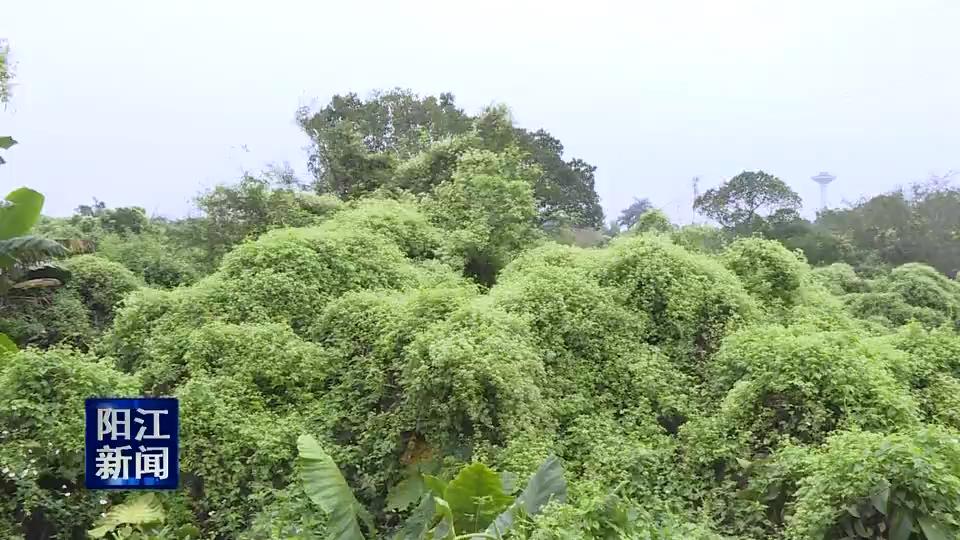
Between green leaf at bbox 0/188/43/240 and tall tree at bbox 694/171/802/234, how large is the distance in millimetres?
17807

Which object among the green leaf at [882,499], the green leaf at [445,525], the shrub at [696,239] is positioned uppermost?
the shrub at [696,239]

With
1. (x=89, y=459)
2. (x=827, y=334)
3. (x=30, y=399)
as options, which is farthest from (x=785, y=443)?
(x=30, y=399)

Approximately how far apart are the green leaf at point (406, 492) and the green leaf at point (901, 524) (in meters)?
2.93

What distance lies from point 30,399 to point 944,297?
1333 centimetres

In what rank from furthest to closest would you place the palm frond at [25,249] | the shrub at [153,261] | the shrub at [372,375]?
the shrub at [153,261] → the palm frond at [25,249] → the shrub at [372,375]

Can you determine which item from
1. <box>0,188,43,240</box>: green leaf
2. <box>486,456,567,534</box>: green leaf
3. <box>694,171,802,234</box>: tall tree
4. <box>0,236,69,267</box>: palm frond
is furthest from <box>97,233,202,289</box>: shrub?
<box>694,171,802,234</box>: tall tree

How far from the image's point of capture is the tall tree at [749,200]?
22438 mm

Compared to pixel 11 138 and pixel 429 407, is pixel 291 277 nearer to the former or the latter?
pixel 429 407

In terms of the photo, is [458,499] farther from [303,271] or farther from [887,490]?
[303,271]

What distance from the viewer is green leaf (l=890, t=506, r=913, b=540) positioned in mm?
3869

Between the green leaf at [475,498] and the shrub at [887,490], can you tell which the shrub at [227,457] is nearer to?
the green leaf at [475,498]

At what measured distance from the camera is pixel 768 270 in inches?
305

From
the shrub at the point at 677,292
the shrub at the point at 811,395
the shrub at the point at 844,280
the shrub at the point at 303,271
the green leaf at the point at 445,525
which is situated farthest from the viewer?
the shrub at the point at 844,280

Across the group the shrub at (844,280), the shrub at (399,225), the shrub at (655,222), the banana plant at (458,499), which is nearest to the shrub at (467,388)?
the banana plant at (458,499)
